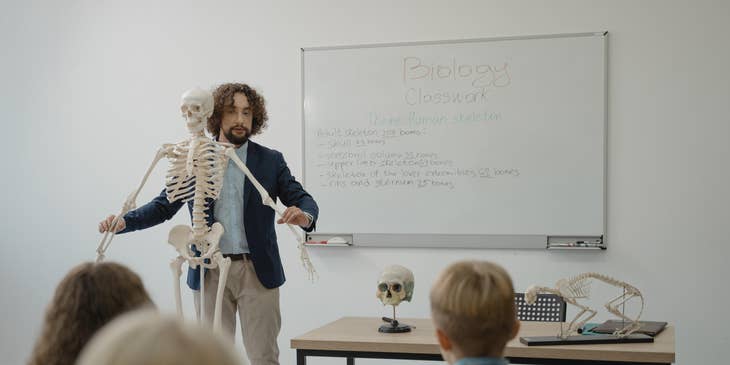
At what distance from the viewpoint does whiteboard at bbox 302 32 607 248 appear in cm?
451

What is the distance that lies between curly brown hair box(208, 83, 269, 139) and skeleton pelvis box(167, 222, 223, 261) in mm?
527

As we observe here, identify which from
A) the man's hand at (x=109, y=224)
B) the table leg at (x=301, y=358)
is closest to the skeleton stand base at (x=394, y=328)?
the table leg at (x=301, y=358)

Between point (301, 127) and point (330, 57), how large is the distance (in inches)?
17.6

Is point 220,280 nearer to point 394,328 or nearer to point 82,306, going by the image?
point 394,328

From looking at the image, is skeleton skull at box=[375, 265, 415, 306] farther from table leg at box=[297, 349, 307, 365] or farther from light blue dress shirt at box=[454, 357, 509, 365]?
light blue dress shirt at box=[454, 357, 509, 365]

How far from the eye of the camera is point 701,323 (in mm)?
4406

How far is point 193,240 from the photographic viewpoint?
304cm

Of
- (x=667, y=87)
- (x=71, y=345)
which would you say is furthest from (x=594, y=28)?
(x=71, y=345)

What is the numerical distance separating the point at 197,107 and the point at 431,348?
124 centimetres

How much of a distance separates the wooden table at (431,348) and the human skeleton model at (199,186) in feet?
0.90

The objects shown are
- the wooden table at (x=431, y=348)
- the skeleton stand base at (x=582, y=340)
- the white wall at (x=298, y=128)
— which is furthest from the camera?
the white wall at (x=298, y=128)

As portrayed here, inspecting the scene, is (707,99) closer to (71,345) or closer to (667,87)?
(667,87)

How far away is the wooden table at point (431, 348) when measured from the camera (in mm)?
2713

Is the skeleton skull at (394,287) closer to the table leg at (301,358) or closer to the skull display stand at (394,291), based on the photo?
the skull display stand at (394,291)
